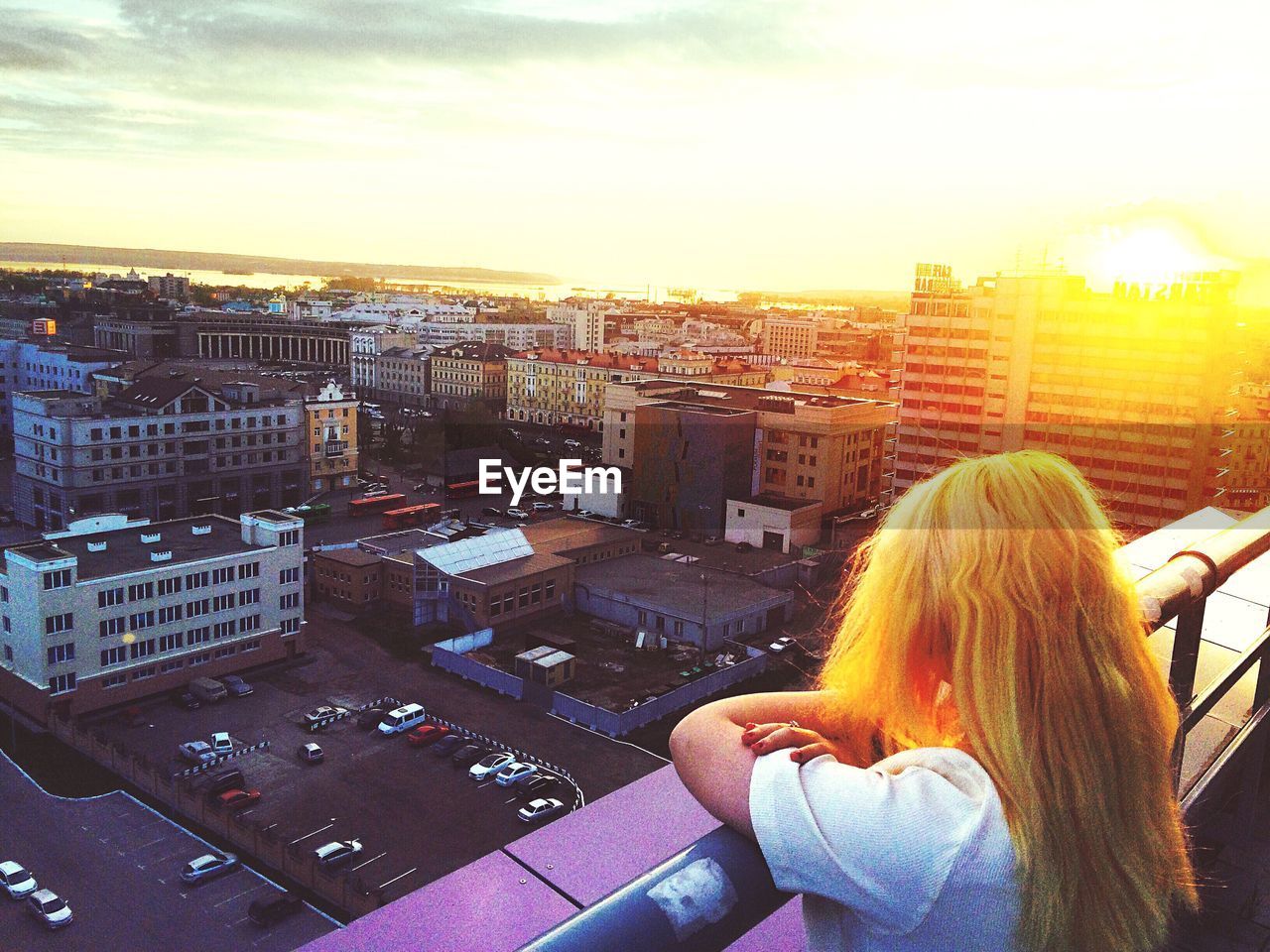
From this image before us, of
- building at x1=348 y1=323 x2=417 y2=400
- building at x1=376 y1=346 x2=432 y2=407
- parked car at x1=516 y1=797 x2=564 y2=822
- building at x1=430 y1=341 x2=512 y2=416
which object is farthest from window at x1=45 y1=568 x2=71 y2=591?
building at x1=348 y1=323 x2=417 y2=400

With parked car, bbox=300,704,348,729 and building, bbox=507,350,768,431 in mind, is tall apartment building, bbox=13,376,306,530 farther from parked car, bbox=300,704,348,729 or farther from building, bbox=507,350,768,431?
building, bbox=507,350,768,431

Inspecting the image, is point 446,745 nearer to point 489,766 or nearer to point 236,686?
point 489,766

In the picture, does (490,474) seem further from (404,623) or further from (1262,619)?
(1262,619)

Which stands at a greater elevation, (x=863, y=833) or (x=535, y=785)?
(x=863, y=833)

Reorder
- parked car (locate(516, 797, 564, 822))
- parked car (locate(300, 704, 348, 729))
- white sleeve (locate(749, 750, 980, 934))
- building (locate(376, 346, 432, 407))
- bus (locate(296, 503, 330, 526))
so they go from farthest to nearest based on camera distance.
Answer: building (locate(376, 346, 432, 407)), bus (locate(296, 503, 330, 526)), parked car (locate(300, 704, 348, 729)), parked car (locate(516, 797, 564, 822)), white sleeve (locate(749, 750, 980, 934))

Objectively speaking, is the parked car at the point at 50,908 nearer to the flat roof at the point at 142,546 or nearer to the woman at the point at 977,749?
the flat roof at the point at 142,546

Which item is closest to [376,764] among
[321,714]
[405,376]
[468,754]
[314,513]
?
[468,754]

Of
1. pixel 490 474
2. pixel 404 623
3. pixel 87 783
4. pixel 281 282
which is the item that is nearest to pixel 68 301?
pixel 490 474
